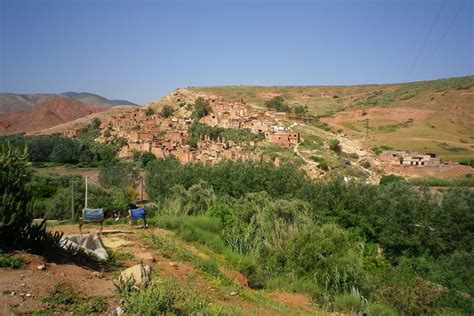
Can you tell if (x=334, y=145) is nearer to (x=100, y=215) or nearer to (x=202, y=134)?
(x=202, y=134)

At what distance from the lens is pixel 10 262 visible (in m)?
6.48

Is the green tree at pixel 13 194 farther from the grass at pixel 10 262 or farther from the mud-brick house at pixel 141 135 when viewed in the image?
the mud-brick house at pixel 141 135

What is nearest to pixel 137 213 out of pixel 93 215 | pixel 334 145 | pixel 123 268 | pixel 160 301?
pixel 93 215

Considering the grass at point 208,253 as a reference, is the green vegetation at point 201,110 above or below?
above

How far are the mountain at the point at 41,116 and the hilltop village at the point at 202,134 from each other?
1371 inches

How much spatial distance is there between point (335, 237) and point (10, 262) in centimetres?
901

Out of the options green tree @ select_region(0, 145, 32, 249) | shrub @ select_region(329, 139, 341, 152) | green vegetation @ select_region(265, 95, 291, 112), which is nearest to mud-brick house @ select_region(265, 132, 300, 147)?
shrub @ select_region(329, 139, 341, 152)

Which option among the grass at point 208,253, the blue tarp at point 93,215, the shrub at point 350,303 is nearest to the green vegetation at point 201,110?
the grass at point 208,253

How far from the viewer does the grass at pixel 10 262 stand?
253 inches

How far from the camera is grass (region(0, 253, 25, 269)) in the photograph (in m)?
6.43

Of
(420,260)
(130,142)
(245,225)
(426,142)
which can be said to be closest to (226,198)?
(245,225)

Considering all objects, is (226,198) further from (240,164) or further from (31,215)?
(31,215)

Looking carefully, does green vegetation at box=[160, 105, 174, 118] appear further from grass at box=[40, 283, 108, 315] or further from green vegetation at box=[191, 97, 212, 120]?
grass at box=[40, 283, 108, 315]

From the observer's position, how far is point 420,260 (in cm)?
1530
